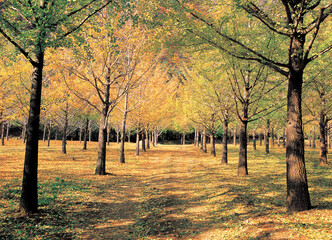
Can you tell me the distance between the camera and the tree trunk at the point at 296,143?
6059mm

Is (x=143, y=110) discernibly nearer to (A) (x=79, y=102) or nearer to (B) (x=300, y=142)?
(A) (x=79, y=102)

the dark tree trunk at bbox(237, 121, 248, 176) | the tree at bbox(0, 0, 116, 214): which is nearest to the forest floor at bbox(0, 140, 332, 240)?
the tree at bbox(0, 0, 116, 214)

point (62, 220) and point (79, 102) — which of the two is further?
point (79, 102)

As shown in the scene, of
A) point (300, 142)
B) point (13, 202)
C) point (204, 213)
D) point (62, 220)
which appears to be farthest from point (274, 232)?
point (13, 202)

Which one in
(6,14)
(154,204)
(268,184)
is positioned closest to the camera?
(6,14)

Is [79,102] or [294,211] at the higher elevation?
[79,102]

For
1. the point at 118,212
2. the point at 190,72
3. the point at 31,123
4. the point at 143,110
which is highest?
the point at 190,72

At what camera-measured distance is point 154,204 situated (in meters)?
7.44

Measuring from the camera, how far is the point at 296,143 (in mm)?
6148

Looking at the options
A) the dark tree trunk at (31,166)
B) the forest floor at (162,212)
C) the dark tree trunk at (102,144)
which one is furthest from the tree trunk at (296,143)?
the dark tree trunk at (102,144)

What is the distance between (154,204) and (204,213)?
1771 millimetres

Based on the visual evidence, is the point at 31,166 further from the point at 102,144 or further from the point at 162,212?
the point at 102,144

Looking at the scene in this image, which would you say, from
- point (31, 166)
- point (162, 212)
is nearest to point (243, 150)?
point (162, 212)

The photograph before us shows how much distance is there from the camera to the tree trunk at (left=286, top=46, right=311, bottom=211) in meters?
6.06
